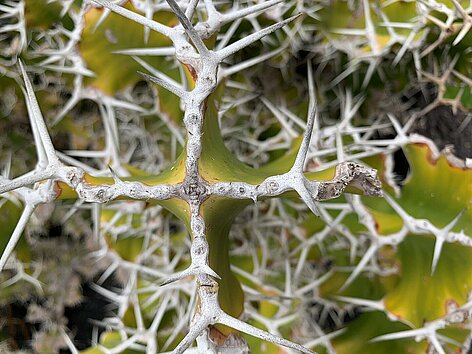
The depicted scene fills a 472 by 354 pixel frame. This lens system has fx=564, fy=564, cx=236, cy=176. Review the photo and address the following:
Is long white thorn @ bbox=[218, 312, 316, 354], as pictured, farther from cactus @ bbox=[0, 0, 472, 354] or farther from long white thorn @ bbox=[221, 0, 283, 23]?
long white thorn @ bbox=[221, 0, 283, 23]

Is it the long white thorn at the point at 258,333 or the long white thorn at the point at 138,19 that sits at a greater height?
the long white thorn at the point at 138,19

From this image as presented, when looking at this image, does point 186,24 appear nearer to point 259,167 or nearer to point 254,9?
point 254,9

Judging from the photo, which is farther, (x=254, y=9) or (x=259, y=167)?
(x=259, y=167)

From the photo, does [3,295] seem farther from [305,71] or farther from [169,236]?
[305,71]

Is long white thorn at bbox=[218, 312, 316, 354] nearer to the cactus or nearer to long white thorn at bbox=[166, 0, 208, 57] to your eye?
the cactus

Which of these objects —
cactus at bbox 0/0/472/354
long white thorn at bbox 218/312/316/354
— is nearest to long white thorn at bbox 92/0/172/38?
cactus at bbox 0/0/472/354

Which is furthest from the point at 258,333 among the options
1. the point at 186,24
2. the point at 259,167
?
the point at 259,167

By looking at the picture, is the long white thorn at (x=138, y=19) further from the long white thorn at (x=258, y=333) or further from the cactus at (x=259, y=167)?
the long white thorn at (x=258, y=333)

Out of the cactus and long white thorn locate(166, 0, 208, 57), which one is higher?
long white thorn locate(166, 0, 208, 57)

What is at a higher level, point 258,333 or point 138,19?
point 138,19

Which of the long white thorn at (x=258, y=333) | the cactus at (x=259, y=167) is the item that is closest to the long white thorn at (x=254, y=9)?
the cactus at (x=259, y=167)
